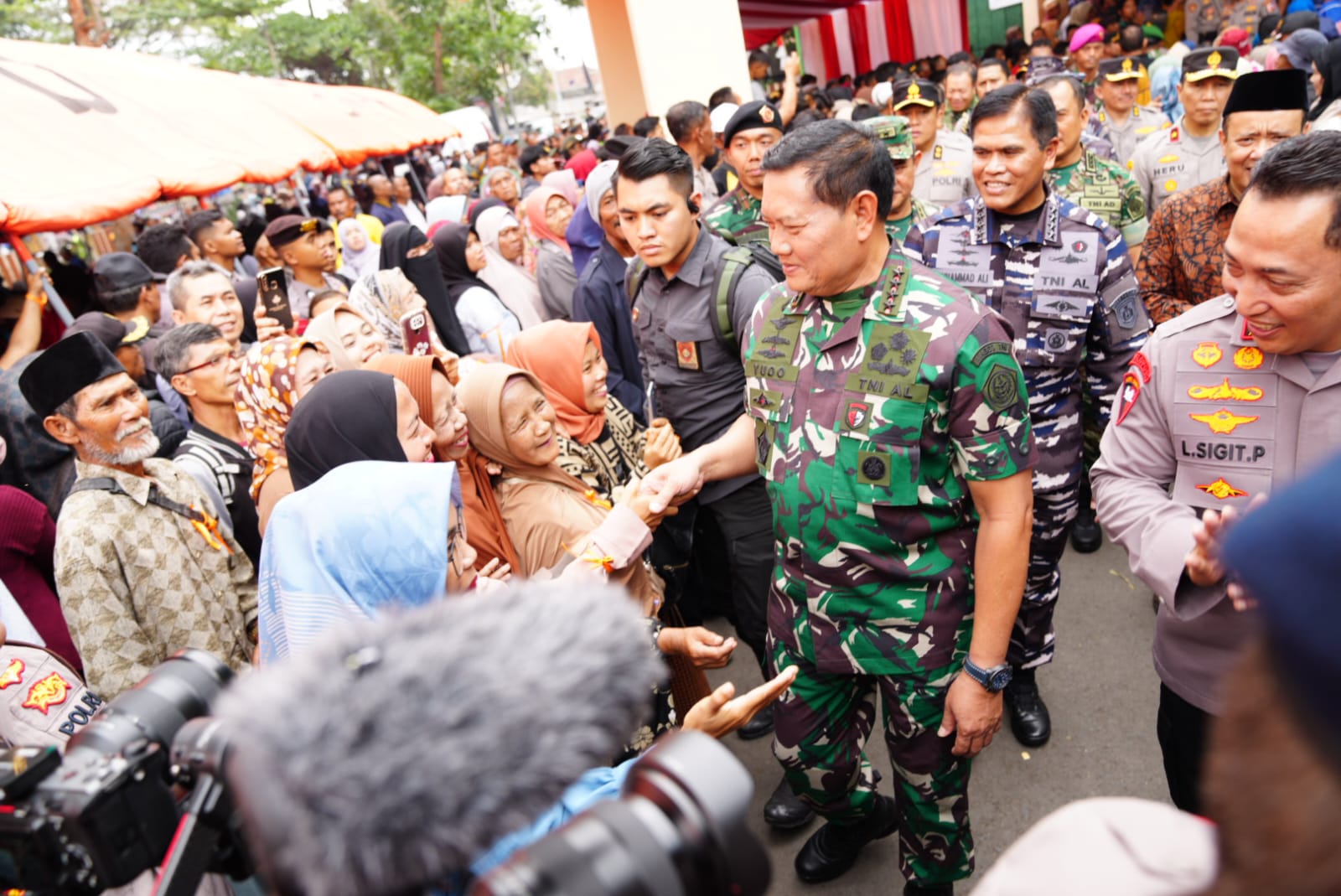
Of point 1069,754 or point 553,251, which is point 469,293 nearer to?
point 553,251

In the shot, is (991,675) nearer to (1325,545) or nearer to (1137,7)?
(1325,545)

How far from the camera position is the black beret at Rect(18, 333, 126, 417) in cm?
277

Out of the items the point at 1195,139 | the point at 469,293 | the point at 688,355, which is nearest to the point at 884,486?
the point at 688,355

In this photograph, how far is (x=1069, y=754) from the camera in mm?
3057

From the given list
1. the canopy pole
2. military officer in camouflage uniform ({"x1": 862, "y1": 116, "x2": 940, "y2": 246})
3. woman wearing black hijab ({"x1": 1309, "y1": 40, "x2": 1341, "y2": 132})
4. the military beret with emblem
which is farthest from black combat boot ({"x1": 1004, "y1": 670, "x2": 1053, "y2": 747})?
the canopy pole

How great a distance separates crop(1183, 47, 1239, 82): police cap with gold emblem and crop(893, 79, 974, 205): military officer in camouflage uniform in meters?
1.29

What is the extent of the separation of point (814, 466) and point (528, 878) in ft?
5.26

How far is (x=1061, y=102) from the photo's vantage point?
4367mm

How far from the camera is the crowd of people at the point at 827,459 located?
171cm

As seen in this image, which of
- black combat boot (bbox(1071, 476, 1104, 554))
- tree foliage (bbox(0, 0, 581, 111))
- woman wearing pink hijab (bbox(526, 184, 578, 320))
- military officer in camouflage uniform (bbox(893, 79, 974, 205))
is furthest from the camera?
tree foliage (bbox(0, 0, 581, 111))

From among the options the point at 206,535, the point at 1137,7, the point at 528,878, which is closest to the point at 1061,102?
the point at 206,535

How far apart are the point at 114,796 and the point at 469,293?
4.77 metres

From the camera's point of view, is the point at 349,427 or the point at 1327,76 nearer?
the point at 349,427

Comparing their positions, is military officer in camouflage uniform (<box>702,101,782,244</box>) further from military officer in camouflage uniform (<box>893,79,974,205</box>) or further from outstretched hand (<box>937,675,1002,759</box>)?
outstretched hand (<box>937,675,1002,759</box>)
